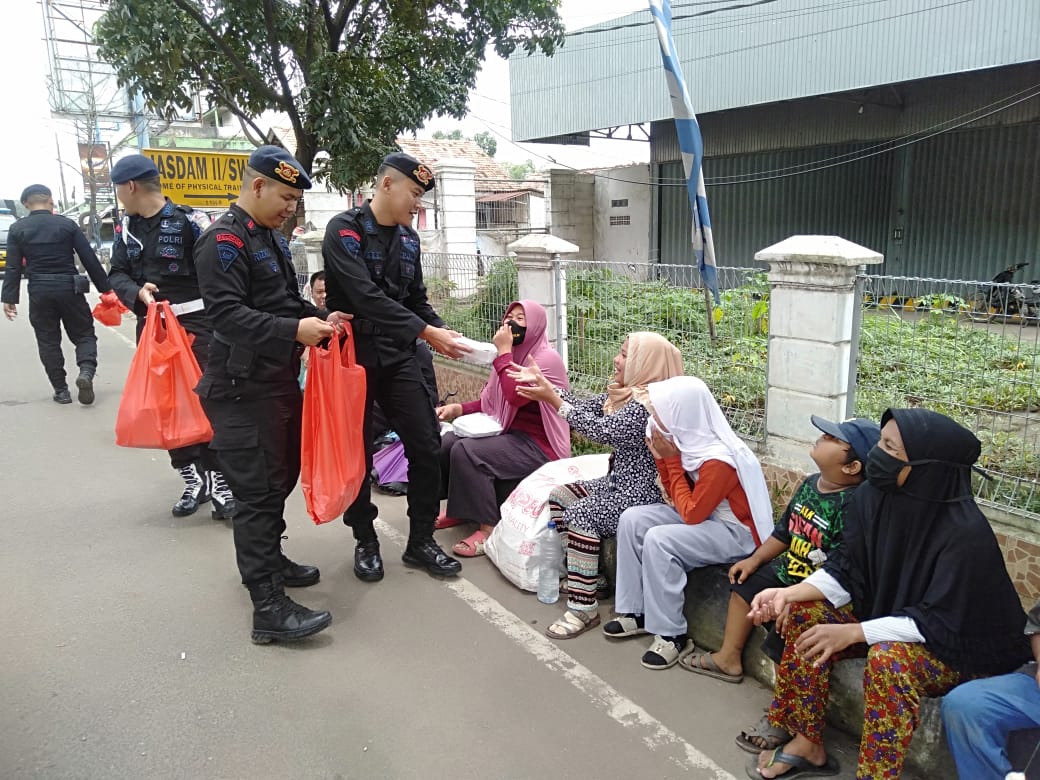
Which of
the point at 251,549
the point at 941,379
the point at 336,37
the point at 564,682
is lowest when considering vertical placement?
the point at 564,682

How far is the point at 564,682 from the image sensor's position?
9.68 ft

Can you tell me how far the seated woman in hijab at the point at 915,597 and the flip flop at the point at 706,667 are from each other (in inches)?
21.7

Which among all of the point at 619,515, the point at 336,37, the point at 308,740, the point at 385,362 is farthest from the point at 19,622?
the point at 336,37

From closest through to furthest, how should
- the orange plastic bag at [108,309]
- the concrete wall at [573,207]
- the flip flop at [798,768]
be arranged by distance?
the flip flop at [798,768]
the orange plastic bag at [108,309]
the concrete wall at [573,207]

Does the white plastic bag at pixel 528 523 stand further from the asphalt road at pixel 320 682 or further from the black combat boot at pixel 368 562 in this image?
the black combat boot at pixel 368 562

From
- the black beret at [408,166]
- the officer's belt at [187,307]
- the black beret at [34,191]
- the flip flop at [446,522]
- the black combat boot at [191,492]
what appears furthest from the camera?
the black beret at [34,191]

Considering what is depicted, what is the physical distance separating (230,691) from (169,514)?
7.06 feet

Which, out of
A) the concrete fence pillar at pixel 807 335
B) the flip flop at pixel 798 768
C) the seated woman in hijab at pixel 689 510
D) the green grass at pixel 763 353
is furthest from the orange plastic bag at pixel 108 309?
the flip flop at pixel 798 768

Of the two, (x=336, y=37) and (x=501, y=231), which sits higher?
(x=336, y=37)

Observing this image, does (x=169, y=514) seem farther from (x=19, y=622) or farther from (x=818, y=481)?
(x=818, y=481)

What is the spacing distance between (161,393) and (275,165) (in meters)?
1.61

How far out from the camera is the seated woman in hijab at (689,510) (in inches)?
119

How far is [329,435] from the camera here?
10.9 feet

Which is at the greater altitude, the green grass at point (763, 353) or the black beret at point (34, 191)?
the black beret at point (34, 191)
